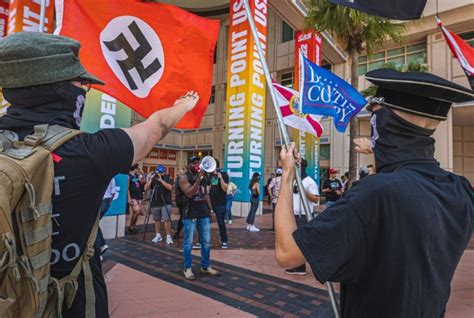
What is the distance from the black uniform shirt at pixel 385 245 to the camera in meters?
1.15

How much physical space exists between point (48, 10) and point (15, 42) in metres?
10.2

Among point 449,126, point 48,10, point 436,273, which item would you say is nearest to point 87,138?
point 436,273

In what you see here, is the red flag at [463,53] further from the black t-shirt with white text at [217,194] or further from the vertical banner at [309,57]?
the vertical banner at [309,57]

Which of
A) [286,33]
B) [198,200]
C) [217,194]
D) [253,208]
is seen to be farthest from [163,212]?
[286,33]

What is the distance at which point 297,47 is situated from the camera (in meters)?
16.7

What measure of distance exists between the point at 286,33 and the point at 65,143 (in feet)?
74.9

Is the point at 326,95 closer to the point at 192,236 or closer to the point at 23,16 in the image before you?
the point at 192,236

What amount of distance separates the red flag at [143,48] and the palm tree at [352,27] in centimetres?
728

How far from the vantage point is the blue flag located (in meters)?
4.08

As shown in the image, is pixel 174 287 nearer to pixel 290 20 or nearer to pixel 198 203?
pixel 198 203

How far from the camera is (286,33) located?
71.5ft

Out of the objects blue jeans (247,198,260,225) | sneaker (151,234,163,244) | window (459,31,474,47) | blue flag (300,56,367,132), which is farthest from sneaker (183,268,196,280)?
window (459,31,474,47)

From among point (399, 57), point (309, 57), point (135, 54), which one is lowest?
point (135, 54)

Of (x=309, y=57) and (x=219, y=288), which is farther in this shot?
(x=309, y=57)
